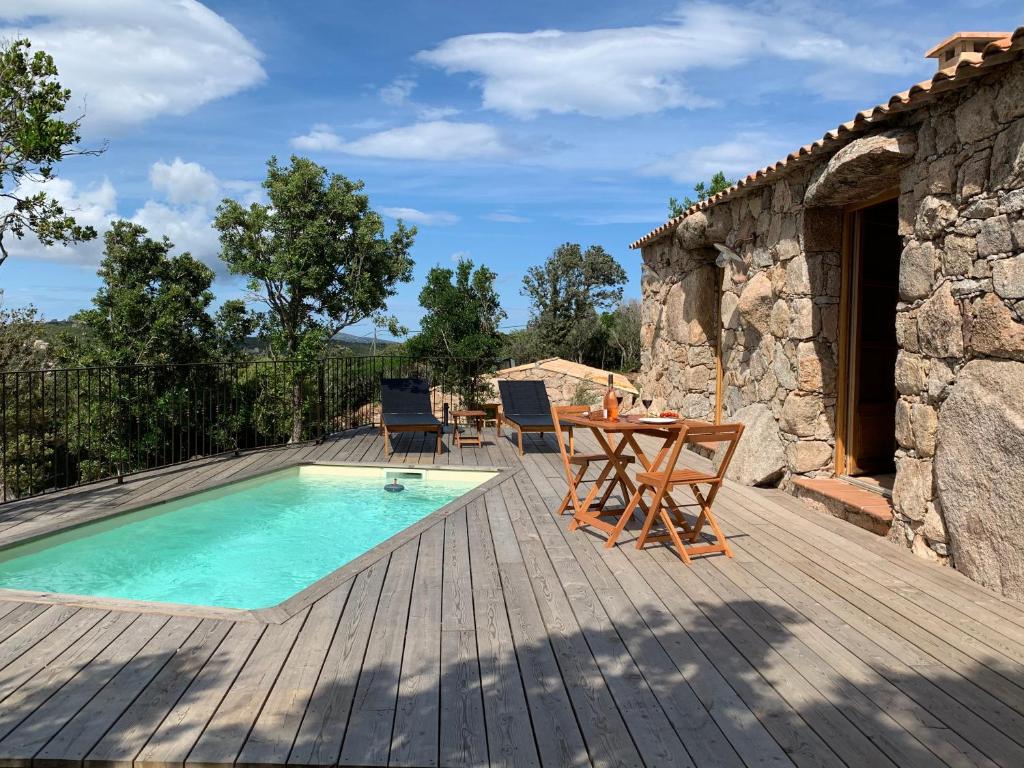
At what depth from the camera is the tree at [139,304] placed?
1207cm

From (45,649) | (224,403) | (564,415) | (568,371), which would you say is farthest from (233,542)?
(568,371)

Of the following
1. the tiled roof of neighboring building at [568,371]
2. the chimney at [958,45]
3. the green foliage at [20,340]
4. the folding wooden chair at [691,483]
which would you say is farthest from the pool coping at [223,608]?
the green foliage at [20,340]

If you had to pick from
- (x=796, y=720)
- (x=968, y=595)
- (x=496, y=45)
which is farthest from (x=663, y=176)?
(x=796, y=720)

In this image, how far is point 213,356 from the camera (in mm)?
12852

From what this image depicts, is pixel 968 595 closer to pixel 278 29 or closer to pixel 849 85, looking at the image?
pixel 849 85

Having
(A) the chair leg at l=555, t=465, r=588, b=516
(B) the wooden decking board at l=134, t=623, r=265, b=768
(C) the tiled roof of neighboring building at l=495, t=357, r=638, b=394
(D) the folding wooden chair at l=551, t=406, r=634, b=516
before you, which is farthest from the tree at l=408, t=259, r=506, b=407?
(B) the wooden decking board at l=134, t=623, r=265, b=768

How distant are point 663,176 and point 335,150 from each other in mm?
8147

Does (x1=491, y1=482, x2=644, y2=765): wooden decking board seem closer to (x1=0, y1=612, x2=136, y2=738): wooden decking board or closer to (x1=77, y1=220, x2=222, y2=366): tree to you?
(x1=0, y1=612, x2=136, y2=738): wooden decking board

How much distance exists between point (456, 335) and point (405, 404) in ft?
9.83

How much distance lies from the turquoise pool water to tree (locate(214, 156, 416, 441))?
2678 mm

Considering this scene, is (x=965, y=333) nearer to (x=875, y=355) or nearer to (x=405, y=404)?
(x=875, y=355)

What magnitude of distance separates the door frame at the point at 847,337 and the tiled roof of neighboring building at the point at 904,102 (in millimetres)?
630

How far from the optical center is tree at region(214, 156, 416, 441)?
30.3 feet

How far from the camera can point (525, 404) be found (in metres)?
8.69
